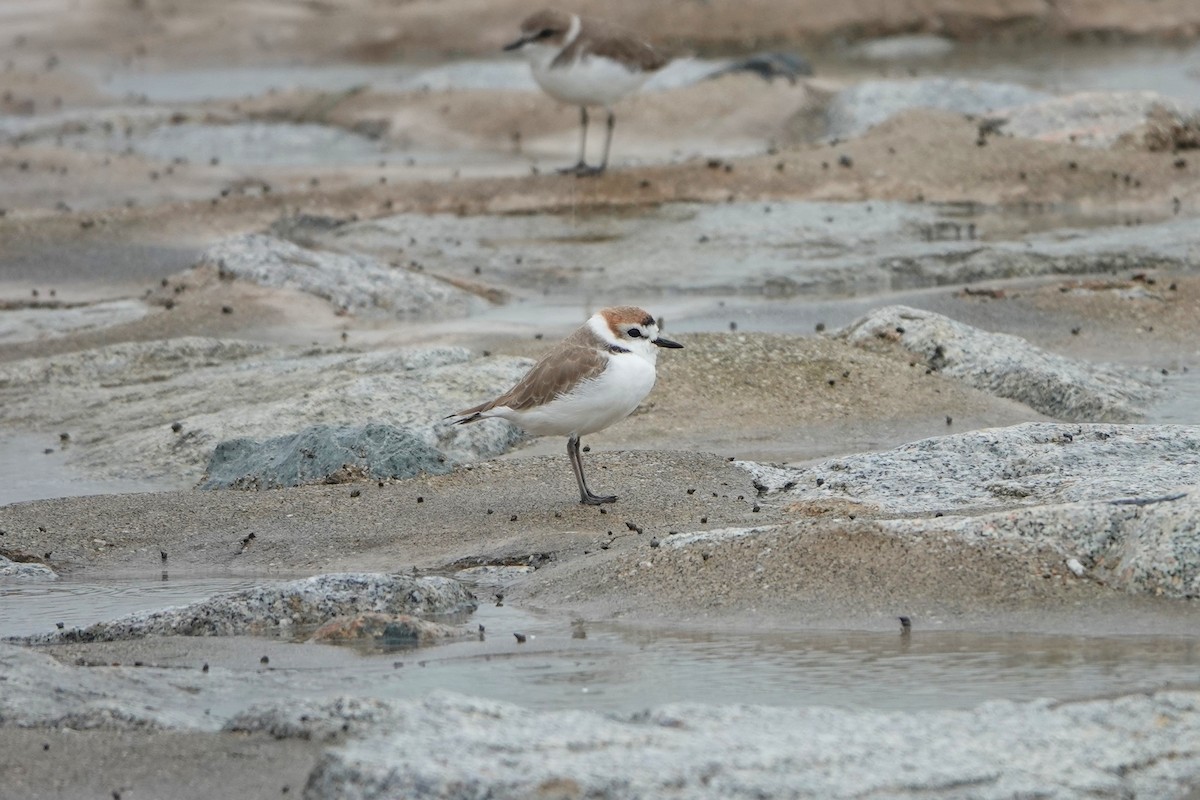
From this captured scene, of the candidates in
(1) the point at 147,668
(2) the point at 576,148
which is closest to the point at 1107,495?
(1) the point at 147,668

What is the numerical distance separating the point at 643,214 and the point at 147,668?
438 inches

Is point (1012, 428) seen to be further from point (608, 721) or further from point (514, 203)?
point (514, 203)

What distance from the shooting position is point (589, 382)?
26.4 feet

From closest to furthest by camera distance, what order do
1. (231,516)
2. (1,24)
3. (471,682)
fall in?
1. (471,682)
2. (231,516)
3. (1,24)

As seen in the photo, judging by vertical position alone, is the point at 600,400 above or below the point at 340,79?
above

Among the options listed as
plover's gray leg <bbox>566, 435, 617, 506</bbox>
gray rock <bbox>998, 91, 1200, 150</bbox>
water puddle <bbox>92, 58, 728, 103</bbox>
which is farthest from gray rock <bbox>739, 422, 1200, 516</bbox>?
water puddle <bbox>92, 58, 728, 103</bbox>

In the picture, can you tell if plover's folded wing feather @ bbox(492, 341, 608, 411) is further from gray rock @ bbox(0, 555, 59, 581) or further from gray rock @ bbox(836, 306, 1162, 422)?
gray rock @ bbox(836, 306, 1162, 422)

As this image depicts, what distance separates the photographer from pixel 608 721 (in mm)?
5125

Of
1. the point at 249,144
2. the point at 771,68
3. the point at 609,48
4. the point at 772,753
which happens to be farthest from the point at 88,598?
the point at 771,68

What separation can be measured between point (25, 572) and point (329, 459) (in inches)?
68.5

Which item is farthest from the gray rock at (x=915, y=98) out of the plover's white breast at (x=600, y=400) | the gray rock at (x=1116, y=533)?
the gray rock at (x=1116, y=533)

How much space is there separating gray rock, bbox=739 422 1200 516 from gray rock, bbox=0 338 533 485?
2.20m

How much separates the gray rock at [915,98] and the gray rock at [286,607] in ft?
51.1

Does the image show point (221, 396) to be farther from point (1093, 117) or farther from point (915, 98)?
point (915, 98)
